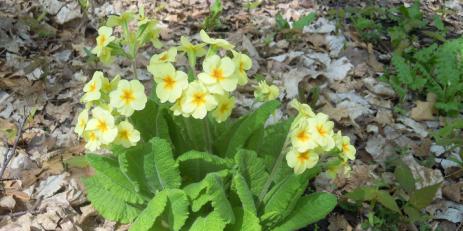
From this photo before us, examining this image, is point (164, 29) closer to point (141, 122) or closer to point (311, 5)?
point (311, 5)

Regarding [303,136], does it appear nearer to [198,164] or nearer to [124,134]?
[198,164]

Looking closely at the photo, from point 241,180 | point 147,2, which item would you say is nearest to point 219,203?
point 241,180

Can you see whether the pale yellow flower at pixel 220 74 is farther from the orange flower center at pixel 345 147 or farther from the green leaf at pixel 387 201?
the green leaf at pixel 387 201

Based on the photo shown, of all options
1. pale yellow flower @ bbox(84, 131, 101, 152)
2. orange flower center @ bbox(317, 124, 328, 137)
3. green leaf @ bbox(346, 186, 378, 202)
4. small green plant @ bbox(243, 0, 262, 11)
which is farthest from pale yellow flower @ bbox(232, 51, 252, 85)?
small green plant @ bbox(243, 0, 262, 11)

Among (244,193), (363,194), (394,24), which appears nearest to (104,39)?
(244,193)

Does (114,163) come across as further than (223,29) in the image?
No

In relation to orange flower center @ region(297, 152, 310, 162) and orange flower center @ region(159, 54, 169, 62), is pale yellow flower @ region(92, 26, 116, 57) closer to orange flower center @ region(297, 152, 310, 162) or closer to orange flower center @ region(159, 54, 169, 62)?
Answer: orange flower center @ region(159, 54, 169, 62)
